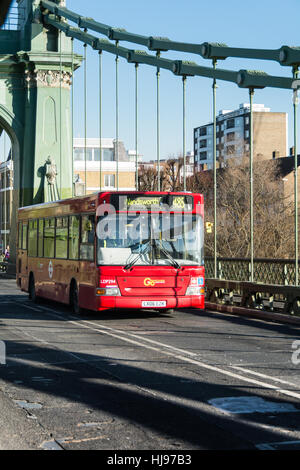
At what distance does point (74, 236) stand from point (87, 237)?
3.94ft

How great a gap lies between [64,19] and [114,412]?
109 ft

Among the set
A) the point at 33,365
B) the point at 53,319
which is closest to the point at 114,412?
the point at 33,365

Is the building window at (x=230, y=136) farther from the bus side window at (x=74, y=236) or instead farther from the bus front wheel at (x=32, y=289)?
the bus side window at (x=74, y=236)

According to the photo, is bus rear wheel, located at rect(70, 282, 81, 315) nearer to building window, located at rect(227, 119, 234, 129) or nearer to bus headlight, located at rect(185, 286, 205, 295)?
bus headlight, located at rect(185, 286, 205, 295)

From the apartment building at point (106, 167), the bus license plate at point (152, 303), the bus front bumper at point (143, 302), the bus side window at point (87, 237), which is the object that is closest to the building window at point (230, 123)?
the apartment building at point (106, 167)

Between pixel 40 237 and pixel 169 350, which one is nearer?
pixel 169 350

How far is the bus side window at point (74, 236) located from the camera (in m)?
18.9

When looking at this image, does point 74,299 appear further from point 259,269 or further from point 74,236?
point 259,269

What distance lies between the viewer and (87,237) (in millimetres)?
18016

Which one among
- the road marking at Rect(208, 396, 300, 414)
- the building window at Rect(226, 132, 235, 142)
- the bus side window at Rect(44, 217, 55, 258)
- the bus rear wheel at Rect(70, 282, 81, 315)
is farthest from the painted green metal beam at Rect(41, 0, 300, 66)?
the building window at Rect(226, 132, 235, 142)

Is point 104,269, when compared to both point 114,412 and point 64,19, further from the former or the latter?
point 64,19

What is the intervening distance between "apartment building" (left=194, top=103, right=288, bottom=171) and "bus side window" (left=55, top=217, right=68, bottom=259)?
5327 cm

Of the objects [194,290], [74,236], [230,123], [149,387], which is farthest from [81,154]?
[149,387]

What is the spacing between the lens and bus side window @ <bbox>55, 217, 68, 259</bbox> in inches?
786
